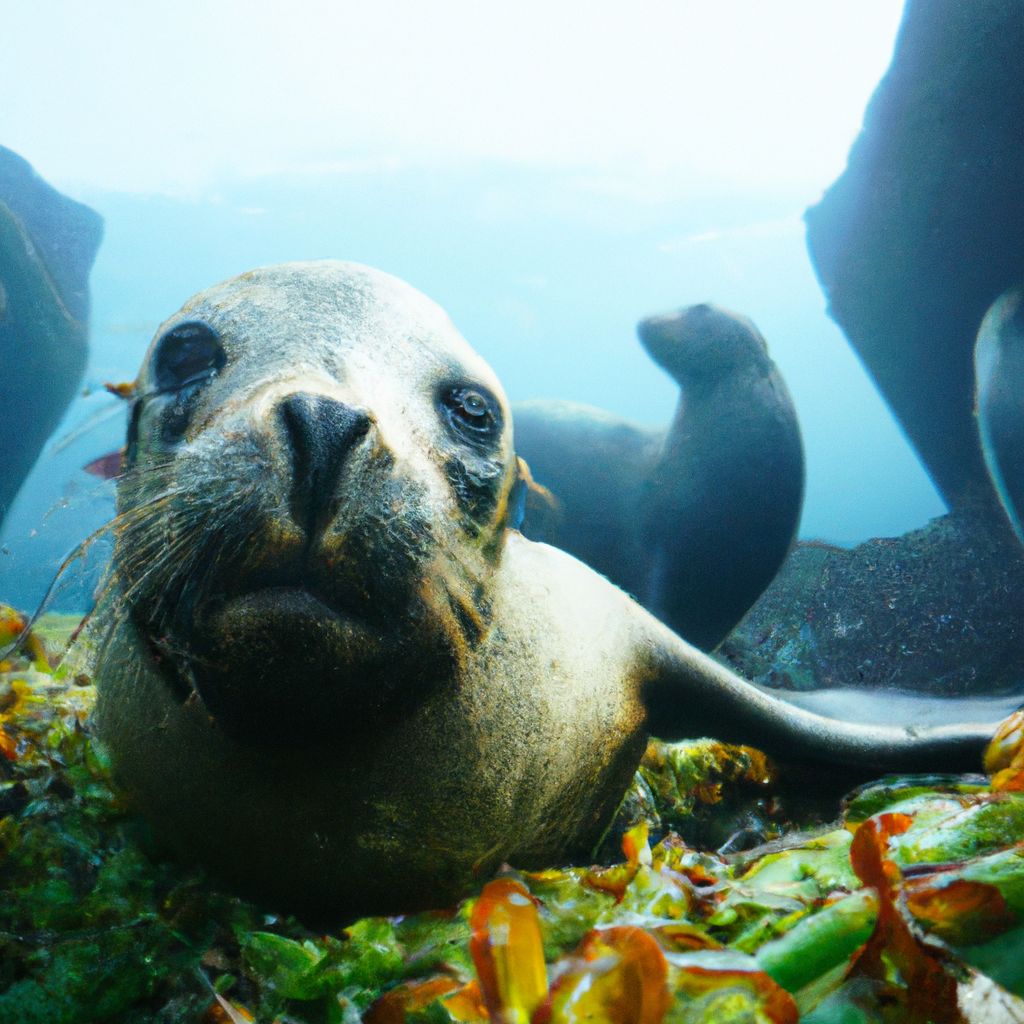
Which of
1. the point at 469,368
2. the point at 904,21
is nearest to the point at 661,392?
the point at 904,21

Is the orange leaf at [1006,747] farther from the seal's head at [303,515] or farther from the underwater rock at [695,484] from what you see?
the underwater rock at [695,484]

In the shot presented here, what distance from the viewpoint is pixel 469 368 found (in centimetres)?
148

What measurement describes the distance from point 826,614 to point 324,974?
187 inches

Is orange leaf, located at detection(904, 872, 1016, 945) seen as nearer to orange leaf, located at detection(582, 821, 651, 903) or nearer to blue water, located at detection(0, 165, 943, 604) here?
orange leaf, located at detection(582, 821, 651, 903)

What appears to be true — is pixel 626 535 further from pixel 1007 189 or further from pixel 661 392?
pixel 661 392

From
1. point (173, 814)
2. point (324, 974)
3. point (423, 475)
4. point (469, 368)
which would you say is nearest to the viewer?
point (324, 974)

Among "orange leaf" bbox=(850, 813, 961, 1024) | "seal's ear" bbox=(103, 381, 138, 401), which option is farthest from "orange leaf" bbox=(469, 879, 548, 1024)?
"seal's ear" bbox=(103, 381, 138, 401)

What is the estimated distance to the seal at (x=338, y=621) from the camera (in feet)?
3.09

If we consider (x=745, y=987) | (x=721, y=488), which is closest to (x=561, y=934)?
(x=745, y=987)

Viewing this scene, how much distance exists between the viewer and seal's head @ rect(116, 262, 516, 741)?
3.05 ft

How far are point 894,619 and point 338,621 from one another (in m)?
4.95

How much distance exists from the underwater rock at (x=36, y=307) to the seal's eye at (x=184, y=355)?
17.9ft

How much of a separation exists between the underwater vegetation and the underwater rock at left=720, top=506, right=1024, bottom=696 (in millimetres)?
3509

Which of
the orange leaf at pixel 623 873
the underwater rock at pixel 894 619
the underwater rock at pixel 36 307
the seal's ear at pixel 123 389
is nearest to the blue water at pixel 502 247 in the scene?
the underwater rock at pixel 36 307
